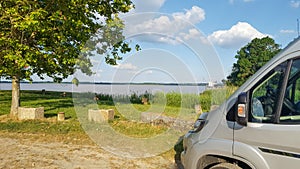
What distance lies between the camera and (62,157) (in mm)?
6094

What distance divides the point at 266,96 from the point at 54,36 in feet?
27.3

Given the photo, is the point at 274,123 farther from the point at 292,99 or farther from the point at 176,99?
the point at 176,99

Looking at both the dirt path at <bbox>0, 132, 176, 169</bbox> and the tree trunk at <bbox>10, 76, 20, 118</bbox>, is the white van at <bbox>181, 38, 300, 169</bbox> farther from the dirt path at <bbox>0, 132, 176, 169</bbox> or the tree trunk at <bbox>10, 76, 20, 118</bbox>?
the tree trunk at <bbox>10, 76, 20, 118</bbox>

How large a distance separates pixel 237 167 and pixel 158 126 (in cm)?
681

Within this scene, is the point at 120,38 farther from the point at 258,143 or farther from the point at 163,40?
the point at 258,143

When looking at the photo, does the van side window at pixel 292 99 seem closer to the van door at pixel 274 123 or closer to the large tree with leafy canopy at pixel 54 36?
the van door at pixel 274 123

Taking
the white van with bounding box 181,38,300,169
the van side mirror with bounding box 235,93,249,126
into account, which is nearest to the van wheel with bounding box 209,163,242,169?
the white van with bounding box 181,38,300,169

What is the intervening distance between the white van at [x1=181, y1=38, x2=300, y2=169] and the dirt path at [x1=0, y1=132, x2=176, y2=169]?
2.68 metres

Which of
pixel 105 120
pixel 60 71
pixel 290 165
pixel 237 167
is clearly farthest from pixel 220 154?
pixel 60 71

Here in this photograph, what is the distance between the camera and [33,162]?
224 inches

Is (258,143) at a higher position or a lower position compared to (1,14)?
lower

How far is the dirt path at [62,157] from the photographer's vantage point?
5594 millimetres

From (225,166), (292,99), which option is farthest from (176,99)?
(292,99)

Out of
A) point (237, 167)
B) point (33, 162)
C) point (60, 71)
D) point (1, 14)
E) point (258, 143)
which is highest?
point (1, 14)
